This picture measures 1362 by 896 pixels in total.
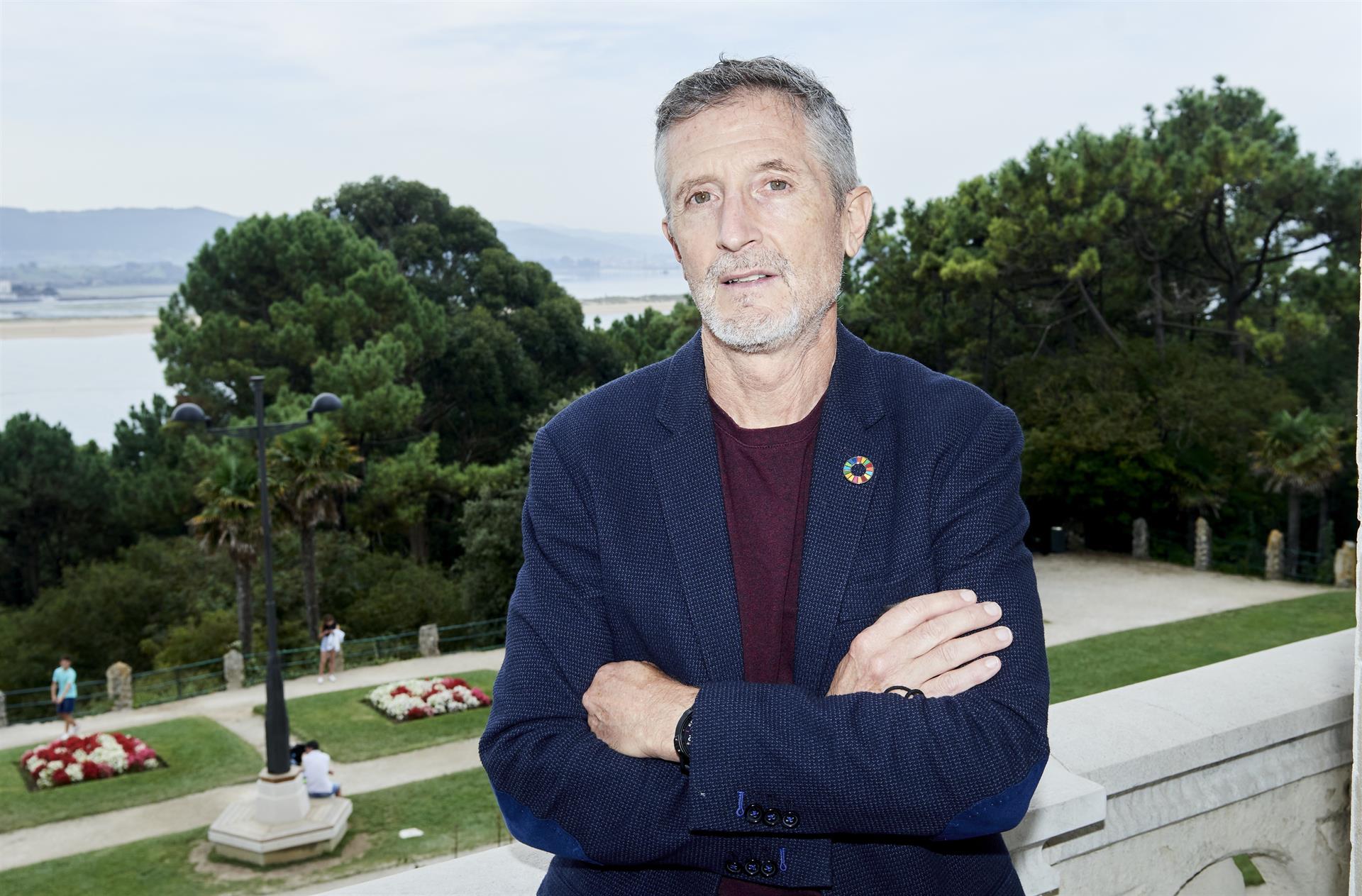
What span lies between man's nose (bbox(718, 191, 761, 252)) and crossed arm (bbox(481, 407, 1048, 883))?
494 millimetres

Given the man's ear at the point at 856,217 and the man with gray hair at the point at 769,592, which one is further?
the man's ear at the point at 856,217

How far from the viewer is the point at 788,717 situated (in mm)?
1784

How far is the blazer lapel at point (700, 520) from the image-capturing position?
203cm

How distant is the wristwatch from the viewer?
186cm

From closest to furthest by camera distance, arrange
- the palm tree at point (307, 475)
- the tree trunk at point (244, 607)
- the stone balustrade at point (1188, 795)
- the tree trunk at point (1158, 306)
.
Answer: the stone balustrade at point (1188, 795)
the palm tree at point (307, 475)
the tree trunk at point (244, 607)
the tree trunk at point (1158, 306)

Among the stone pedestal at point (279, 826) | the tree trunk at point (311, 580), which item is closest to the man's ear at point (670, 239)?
the stone pedestal at point (279, 826)

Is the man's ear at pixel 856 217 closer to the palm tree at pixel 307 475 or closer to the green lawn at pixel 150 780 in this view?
the green lawn at pixel 150 780

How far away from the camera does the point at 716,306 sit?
2141 mm

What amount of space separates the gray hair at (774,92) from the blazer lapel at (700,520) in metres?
0.37

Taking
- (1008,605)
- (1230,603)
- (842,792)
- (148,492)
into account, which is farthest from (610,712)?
(148,492)

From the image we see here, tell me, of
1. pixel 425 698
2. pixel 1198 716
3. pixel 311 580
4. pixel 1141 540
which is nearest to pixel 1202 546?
pixel 1141 540

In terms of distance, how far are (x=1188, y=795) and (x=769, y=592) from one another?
5.31 ft

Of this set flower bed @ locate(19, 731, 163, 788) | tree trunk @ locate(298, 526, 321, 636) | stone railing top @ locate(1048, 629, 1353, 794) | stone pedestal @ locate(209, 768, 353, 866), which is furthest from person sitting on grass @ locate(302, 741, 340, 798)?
stone railing top @ locate(1048, 629, 1353, 794)

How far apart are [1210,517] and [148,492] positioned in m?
30.1
